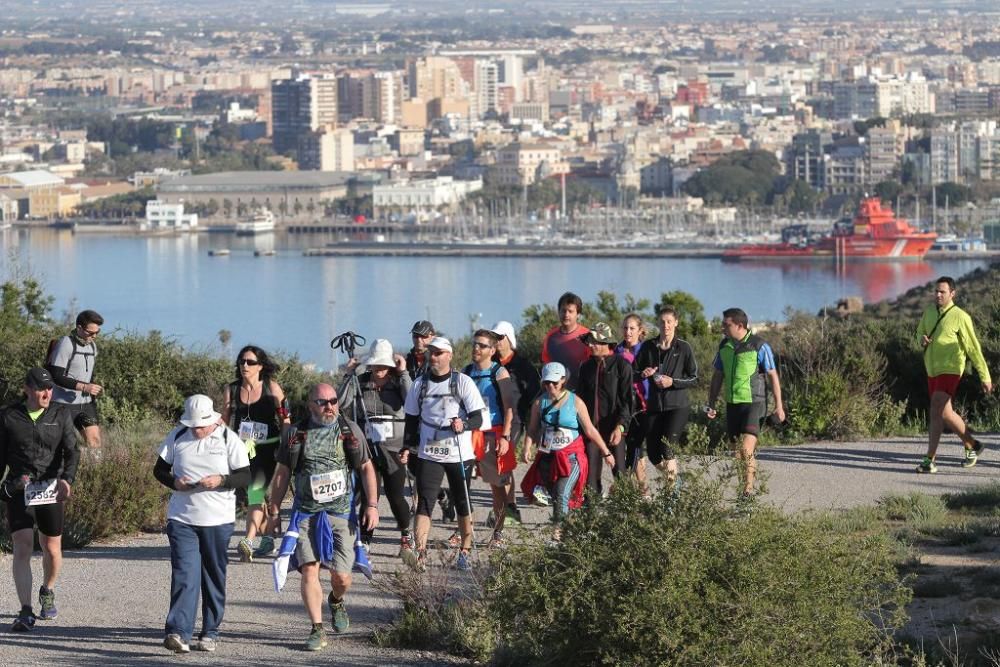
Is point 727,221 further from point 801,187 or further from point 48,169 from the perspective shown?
point 48,169

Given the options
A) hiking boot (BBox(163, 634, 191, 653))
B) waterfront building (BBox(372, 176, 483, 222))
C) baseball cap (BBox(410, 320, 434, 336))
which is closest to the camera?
hiking boot (BBox(163, 634, 191, 653))

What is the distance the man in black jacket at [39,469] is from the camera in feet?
14.3

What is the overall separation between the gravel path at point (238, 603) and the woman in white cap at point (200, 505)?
3.6 inches

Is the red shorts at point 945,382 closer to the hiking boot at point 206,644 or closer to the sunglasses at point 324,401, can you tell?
the sunglasses at point 324,401

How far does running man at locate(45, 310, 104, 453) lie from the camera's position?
5.49m

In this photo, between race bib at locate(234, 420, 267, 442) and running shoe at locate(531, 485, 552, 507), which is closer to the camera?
race bib at locate(234, 420, 267, 442)

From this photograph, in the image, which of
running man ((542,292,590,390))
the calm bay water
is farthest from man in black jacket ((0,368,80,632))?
the calm bay water

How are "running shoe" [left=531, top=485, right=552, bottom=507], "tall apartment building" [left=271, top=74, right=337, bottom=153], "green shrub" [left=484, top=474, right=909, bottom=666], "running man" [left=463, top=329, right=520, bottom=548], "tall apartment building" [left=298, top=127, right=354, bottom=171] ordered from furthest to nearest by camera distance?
"tall apartment building" [left=271, top=74, right=337, bottom=153] → "tall apartment building" [left=298, top=127, right=354, bottom=171] → "running shoe" [left=531, top=485, right=552, bottom=507] → "running man" [left=463, top=329, right=520, bottom=548] → "green shrub" [left=484, top=474, right=909, bottom=666]

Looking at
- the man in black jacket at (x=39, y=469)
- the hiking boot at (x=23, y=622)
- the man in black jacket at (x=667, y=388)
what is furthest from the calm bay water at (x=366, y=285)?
the hiking boot at (x=23, y=622)

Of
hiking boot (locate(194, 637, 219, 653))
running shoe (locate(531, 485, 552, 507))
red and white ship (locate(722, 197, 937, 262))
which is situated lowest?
hiking boot (locate(194, 637, 219, 653))

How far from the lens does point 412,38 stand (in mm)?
166000

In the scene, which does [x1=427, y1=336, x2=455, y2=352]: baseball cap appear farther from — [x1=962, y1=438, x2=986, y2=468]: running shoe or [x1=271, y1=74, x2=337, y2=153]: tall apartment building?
[x1=271, y1=74, x2=337, y2=153]: tall apartment building

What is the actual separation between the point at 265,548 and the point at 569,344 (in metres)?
1.00

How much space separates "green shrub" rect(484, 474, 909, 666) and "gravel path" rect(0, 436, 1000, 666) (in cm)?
37
